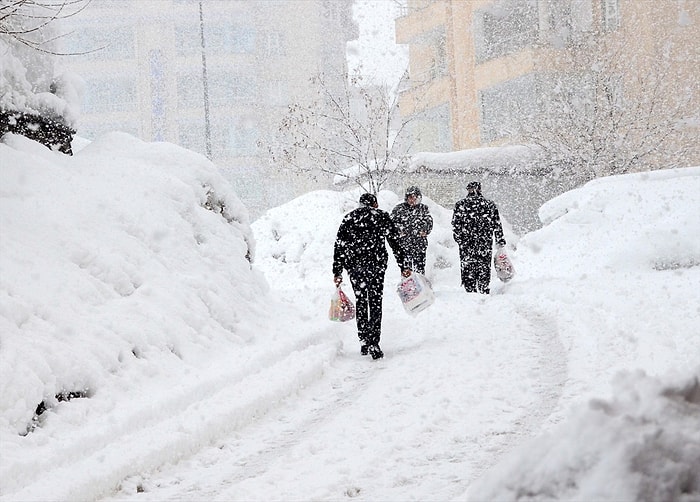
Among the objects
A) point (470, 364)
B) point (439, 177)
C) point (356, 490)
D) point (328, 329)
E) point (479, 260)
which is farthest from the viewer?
point (439, 177)

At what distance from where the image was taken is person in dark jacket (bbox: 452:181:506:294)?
12.9 meters

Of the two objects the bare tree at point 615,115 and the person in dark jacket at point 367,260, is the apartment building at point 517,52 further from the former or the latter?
the person in dark jacket at point 367,260

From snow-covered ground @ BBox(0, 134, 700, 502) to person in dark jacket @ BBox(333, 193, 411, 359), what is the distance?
404 millimetres

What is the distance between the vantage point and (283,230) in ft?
80.1

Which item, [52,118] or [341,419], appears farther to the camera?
[52,118]

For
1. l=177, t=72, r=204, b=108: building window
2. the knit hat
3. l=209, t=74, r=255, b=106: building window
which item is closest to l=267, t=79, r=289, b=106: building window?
l=209, t=74, r=255, b=106: building window

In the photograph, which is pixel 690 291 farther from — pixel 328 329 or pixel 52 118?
pixel 52 118

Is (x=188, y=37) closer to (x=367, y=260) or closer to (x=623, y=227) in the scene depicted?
(x=623, y=227)

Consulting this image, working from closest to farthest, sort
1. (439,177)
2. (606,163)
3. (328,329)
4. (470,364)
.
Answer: (470,364) → (328,329) → (606,163) → (439,177)

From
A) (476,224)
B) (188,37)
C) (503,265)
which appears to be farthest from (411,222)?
(188,37)

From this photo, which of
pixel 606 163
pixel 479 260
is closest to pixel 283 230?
pixel 606 163

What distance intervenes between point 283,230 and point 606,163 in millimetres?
9715

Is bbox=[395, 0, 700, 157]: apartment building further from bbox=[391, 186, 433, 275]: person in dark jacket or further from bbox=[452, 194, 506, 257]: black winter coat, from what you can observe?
bbox=[452, 194, 506, 257]: black winter coat

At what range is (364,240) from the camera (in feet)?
Answer: 27.9
